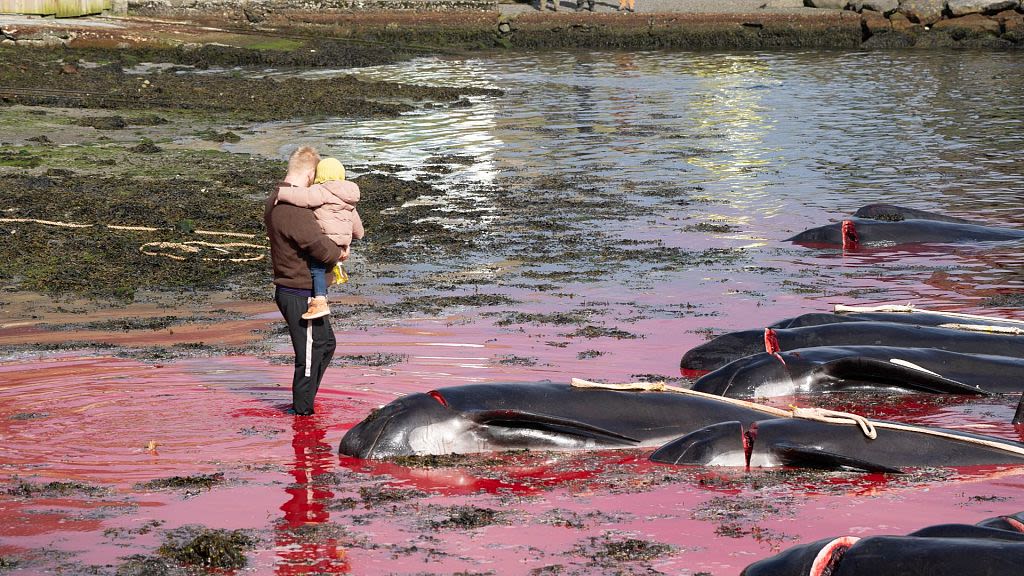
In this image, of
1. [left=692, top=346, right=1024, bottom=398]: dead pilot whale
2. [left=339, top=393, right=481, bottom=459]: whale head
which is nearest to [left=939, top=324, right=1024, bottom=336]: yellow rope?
[left=692, top=346, right=1024, bottom=398]: dead pilot whale

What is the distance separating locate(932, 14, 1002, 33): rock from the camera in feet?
160

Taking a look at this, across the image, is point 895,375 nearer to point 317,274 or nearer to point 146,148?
point 317,274

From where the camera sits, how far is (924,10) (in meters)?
49.8

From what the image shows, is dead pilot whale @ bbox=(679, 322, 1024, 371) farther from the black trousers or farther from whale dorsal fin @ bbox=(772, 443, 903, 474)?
the black trousers

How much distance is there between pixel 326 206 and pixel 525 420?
6.83 feet

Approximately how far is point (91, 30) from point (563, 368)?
122 ft

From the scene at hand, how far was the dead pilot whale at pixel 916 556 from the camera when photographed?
4.81m

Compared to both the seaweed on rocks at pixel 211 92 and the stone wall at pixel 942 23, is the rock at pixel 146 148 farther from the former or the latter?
the stone wall at pixel 942 23

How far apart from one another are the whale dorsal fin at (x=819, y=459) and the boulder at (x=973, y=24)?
44613 millimetres

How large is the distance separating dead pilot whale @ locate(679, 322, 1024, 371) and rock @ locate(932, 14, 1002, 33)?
4156 cm

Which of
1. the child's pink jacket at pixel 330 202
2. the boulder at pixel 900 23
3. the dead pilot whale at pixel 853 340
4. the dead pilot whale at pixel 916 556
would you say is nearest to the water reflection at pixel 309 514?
the child's pink jacket at pixel 330 202

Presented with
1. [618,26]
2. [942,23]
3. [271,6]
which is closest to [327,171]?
[618,26]

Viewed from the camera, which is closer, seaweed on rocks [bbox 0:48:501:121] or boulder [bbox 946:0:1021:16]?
seaweed on rocks [bbox 0:48:501:121]

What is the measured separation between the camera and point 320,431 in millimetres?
9070
